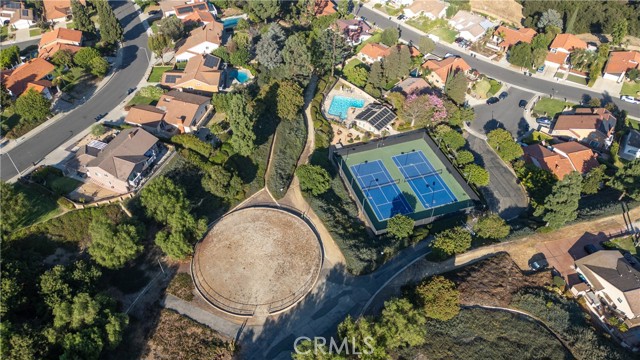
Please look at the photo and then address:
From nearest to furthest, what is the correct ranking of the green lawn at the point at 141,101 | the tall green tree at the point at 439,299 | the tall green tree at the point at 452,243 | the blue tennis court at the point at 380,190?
the tall green tree at the point at 439,299 < the tall green tree at the point at 452,243 < the blue tennis court at the point at 380,190 < the green lawn at the point at 141,101

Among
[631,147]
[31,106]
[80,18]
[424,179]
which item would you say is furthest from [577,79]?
[80,18]

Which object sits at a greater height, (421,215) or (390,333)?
(390,333)

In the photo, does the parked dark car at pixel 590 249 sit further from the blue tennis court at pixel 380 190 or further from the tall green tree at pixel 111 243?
the tall green tree at pixel 111 243

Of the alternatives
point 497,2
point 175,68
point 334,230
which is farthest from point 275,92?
point 497,2

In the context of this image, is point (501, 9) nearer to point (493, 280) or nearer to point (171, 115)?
point (493, 280)

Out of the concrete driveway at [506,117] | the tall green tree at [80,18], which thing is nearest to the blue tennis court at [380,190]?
the concrete driveway at [506,117]

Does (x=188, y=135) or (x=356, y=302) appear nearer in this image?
(x=356, y=302)

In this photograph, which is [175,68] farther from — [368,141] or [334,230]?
[334,230]
